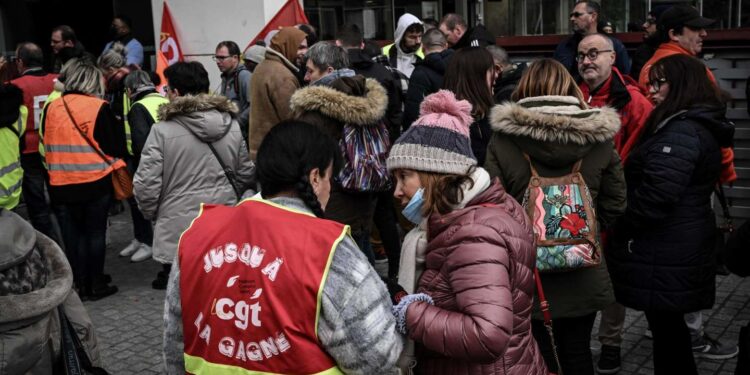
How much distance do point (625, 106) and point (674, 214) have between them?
0.97m

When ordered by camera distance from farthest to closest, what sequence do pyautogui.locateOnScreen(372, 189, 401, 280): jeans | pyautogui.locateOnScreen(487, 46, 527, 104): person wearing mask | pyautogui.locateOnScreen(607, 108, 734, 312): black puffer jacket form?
pyautogui.locateOnScreen(372, 189, 401, 280): jeans, pyautogui.locateOnScreen(487, 46, 527, 104): person wearing mask, pyautogui.locateOnScreen(607, 108, 734, 312): black puffer jacket

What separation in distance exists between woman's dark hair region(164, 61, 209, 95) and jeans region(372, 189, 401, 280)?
1641 mm

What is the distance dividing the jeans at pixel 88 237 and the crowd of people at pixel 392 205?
0.02 m

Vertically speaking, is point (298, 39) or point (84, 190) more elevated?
point (298, 39)

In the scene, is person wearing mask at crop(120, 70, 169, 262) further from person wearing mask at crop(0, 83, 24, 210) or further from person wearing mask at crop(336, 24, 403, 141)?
person wearing mask at crop(336, 24, 403, 141)

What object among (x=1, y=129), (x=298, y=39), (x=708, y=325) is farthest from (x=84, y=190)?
(x=708, y=325)

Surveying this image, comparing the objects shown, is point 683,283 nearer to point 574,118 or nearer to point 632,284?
point 632,284

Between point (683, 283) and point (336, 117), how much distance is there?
2.45 meters

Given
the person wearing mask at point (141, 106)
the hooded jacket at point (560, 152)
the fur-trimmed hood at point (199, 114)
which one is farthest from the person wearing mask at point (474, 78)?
the person wearing mask at point (141, 106)

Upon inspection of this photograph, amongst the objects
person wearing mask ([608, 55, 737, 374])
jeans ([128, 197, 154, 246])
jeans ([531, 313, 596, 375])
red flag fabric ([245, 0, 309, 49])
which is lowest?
jeans ([128, 197, 154, 246])

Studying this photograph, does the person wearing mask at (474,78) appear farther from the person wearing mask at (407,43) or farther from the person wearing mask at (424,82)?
the person wearing mask at (407,43)

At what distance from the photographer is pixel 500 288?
2.51 metres

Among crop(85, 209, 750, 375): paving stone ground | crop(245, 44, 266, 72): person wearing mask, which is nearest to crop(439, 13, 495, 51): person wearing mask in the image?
crop(245, 44, 266, 72): person wearing mask

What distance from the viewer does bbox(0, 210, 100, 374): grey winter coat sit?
8.23ft
